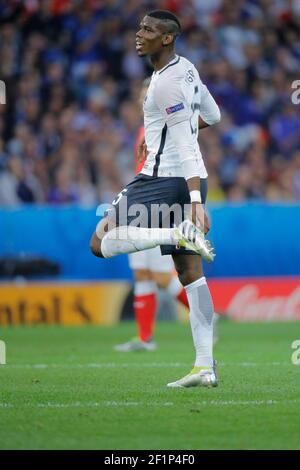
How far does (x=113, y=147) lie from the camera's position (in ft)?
52.5

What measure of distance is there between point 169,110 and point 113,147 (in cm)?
897

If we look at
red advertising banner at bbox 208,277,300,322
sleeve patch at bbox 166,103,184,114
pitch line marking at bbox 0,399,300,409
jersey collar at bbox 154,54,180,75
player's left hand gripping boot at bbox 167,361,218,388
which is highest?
jersey collar at bbox 154,54,180,75

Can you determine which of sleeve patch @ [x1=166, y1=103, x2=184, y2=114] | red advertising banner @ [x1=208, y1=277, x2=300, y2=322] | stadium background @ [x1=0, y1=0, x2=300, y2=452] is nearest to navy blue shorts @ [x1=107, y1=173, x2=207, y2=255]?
sleeve patch @ [x1=166, y1=103, x2=184, y2=114]

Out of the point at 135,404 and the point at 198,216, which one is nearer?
the point at 135,404

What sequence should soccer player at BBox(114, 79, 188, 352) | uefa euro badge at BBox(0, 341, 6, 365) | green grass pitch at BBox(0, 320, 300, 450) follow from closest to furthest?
green grass pitch at BBox(0, 320, 300, 450) → uefa euro badge at BBox(0, 341, 6, 365) → soccer player at BBox(114, 79, 188, 352)

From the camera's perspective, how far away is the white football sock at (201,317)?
7305 millimetres

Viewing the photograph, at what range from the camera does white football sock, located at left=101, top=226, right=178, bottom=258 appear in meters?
7.17

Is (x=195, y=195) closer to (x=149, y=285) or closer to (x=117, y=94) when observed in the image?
(x=149, y=285)

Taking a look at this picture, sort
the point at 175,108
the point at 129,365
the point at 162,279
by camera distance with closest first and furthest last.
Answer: the point at 175,108 < the point at 129,365 < the point at 162,279

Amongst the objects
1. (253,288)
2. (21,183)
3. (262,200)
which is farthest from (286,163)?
(21,183)

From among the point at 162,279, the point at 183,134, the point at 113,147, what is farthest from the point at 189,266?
the point at 113,147

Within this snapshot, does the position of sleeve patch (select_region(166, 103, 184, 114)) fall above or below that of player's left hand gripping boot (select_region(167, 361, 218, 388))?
above

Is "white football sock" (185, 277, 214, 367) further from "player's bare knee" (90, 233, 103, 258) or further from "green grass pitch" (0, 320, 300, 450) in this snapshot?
"player's bare knee" (90, 233, 103, 258)

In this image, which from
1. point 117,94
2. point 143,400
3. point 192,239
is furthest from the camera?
point 117,94
